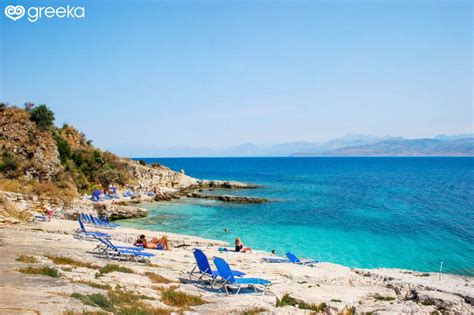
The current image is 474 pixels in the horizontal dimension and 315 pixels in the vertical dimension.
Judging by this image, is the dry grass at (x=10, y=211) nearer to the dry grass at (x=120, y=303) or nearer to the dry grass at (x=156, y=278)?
the dry grass at (x=156, y=278)

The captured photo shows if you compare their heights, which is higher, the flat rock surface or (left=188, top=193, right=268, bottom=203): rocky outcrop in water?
the flat rock surface

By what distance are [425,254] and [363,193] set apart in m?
36.0

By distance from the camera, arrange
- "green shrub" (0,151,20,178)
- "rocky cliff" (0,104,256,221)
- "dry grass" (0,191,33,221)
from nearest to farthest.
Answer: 1. "dry grass" (0,191,33,221)
2. "rocky cliff" (0,104,256,221)
3. "green shrub" (0,151,20,178)

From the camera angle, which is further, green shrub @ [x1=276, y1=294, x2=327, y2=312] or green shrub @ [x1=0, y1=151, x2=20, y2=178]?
green shrub @ [x1=0, y1=151, x2=20, y2=178]

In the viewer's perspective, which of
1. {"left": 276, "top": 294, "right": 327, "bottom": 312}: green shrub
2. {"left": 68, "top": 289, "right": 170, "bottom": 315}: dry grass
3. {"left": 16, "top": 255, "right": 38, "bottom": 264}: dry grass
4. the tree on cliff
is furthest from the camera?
the tree on cliff

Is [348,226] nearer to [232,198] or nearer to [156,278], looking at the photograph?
[232,198]

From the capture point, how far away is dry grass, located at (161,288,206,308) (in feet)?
27.2

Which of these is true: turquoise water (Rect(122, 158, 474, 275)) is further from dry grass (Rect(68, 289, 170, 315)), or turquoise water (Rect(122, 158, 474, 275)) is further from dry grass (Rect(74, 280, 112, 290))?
dry grass (Rect(68, 289, 170, 315))

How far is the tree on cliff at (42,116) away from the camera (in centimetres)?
3454

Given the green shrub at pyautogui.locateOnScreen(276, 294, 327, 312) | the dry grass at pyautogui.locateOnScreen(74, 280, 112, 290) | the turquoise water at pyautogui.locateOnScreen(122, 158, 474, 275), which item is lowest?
the turquoise water at pyautogui.locateOnScreen(122, 158, 474, 275)

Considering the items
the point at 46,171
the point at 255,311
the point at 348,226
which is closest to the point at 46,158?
the point at 46,171

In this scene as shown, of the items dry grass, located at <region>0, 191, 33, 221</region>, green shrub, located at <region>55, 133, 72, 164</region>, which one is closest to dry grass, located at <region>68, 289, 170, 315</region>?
dry grass, located at <region>0, 191, 33, 221</region>

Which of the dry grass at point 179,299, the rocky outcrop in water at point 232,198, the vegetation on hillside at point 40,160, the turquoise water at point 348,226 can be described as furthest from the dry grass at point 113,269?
the rocky outcrop in water at point 232,198

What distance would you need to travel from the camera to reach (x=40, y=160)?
3189 centimetres
